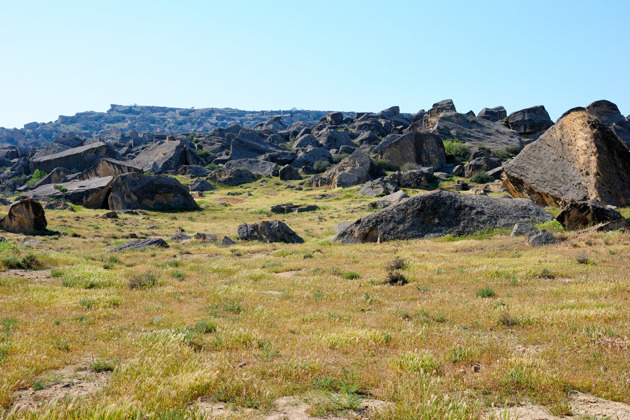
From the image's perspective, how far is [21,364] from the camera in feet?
19.6

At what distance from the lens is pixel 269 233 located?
3114cm

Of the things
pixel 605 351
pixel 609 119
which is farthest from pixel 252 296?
pixel 609 119

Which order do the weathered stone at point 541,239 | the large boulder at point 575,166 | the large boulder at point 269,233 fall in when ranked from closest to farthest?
1. the weathered stone at point 541,239
2. the large boulder at point 575,166
3. the large boulder at point 269,233

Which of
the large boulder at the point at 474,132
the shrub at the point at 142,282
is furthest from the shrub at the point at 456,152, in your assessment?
the shrub at the point at 142,282

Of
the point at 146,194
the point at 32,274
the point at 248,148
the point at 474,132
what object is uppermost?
the point at 474,132

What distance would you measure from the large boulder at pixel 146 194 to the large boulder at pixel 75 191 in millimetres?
1357

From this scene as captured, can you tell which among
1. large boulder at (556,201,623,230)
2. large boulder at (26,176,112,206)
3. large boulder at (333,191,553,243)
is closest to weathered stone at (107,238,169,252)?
large boulder at (333,191,553,243)

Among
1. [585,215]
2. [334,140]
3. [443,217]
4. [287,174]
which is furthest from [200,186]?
[585,215]

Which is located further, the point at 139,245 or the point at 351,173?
the point at 351,173

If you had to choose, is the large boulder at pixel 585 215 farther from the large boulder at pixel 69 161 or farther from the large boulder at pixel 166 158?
the large boulder at pixel 69 161

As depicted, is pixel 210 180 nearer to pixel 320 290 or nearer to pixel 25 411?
pixel 320 290

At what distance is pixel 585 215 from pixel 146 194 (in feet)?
174

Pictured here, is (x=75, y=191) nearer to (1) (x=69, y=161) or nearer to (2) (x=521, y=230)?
(1) (x=69, y=161)

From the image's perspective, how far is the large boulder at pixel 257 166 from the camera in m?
101
